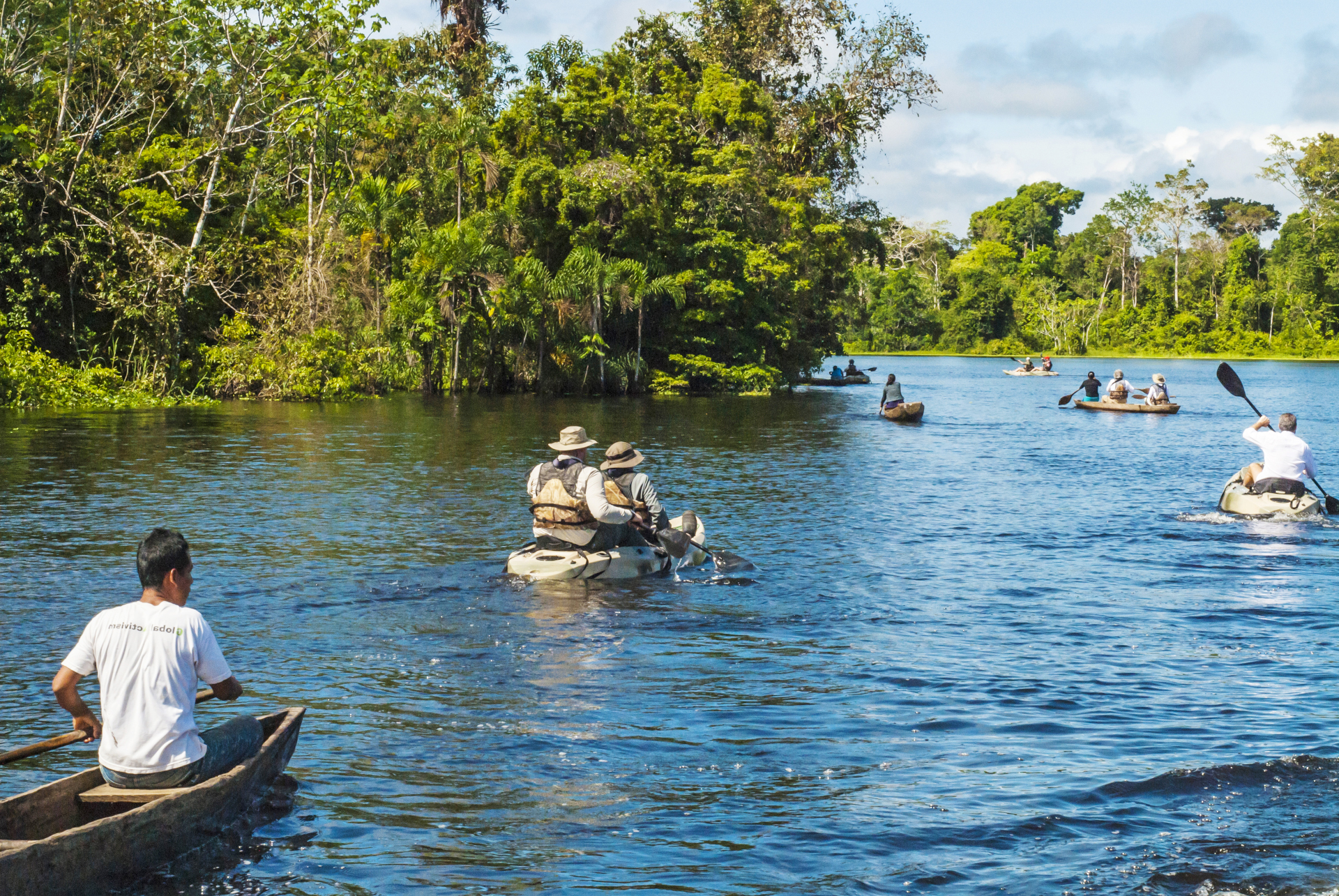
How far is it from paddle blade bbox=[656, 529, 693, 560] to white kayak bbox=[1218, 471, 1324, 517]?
9.55 meters

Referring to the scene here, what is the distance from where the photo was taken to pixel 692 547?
14.7 meters

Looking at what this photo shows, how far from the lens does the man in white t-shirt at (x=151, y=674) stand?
242 inches

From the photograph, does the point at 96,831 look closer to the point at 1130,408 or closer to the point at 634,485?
the point at 634,485

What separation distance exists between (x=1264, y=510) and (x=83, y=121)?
37912mm

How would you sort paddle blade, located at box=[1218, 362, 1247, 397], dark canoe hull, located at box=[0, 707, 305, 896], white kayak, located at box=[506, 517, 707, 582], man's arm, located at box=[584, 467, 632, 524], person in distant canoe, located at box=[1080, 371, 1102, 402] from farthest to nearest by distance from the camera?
person in distant canoe, located at box=[1080, 371, 1102, 402], paddle blade, located at box=[1218, 362, 1247, 397], white kayak, located at box=[506, 517, 707, 582], man's arm, located at box=[584, 467, 632, 524], dark canoe hull, located at box=[0, 707, 305, 896]

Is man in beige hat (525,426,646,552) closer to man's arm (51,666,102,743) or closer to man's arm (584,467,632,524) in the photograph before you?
man's arm (584,467,632,524)

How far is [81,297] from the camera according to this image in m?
41.1

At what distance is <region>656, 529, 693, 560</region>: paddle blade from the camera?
47.7 feet

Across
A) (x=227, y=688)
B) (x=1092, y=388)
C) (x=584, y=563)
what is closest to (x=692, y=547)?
(x=584, y=563)

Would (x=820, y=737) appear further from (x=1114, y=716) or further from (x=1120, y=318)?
(x=1120, y=318)

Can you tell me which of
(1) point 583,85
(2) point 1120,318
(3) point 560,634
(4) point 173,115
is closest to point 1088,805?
(3) point 560,634

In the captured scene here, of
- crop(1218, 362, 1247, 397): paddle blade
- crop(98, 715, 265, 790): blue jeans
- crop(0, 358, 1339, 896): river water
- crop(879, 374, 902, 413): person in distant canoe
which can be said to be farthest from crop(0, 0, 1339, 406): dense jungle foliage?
crop(98, 715, 265, 790): blue jeans

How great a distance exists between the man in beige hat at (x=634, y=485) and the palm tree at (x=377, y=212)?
3827cm

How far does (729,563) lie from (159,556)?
9.38 meters
